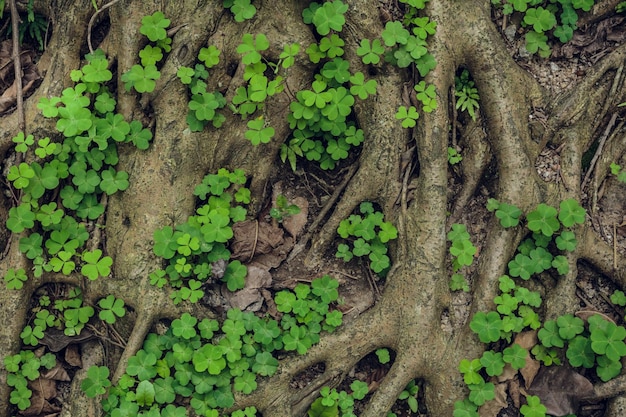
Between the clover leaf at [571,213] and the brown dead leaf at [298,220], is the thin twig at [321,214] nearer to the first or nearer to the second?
the brown dead leaf at [298,220]

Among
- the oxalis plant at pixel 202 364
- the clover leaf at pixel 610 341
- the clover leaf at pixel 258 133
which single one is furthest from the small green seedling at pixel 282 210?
the clover leaf at pixel 610 341

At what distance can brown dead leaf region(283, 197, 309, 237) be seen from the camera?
489 cm

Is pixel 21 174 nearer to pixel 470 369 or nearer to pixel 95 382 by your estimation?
pixel 95 382

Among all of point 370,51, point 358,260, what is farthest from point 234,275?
point 370,51

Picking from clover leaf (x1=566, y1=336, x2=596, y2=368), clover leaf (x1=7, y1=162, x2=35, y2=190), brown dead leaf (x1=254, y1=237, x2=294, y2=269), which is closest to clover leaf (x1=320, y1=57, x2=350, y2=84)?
brown dead leaf (x1=254, y1=237, x2=294, y2=269)

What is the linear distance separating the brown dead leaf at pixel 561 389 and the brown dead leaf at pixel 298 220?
2.18 meters

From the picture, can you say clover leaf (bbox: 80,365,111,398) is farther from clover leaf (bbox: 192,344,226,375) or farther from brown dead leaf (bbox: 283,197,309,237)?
brown dead leaf (bbox: 283,197,309,237)

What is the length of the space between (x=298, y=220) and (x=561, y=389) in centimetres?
239

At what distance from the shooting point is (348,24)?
4.60m

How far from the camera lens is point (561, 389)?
4414 millimetres

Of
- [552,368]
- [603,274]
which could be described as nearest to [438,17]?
[603,274]

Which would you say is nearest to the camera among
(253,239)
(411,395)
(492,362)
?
(492,362)

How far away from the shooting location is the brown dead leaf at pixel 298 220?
4887 mm

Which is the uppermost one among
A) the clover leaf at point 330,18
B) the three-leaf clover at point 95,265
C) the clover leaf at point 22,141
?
the clover leaf at point 330,18
